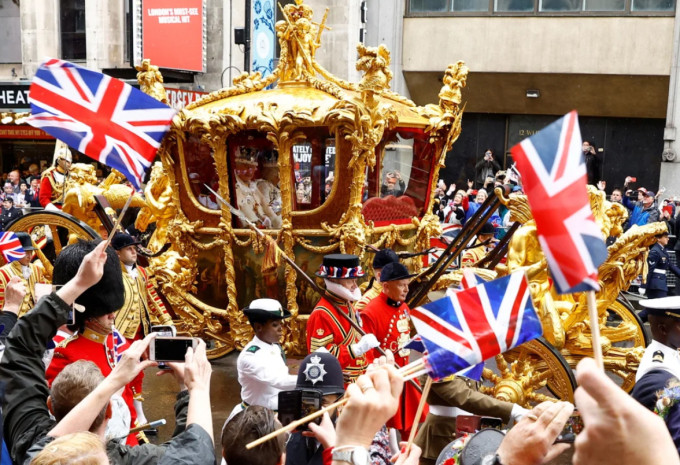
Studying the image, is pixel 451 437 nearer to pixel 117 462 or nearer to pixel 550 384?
pixel 550 384

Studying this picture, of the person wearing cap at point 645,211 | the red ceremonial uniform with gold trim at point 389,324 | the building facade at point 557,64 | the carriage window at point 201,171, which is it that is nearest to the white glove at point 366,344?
the red ceremonial uniform with gold trim at point 389,324

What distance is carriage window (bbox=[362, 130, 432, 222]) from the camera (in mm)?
8648

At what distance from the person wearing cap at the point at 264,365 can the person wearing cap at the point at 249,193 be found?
3.53m

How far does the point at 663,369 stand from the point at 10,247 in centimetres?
592

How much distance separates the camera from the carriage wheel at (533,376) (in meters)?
6.34

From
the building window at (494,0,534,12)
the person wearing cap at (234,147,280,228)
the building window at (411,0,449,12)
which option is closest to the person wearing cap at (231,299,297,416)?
the person wearing cap at (234,147,280,228)

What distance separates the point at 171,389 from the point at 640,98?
1741 cm

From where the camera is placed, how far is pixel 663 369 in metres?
3.83

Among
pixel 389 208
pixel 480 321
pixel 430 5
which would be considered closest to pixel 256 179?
pixel 389 208

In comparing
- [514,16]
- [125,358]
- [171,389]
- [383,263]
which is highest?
[514,16]

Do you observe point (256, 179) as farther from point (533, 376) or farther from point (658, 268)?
point (658, 268)

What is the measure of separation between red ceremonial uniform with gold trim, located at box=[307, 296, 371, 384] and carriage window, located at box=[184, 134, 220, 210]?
3155 millimetres

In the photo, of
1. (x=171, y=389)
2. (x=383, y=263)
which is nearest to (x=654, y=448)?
(x=383, y=263)

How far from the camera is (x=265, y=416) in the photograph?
3035 millimetres
